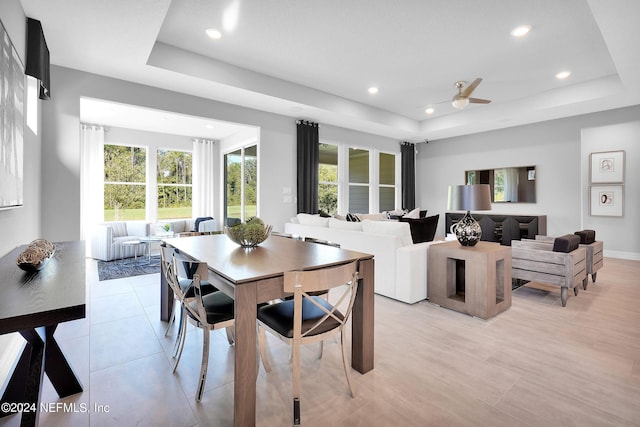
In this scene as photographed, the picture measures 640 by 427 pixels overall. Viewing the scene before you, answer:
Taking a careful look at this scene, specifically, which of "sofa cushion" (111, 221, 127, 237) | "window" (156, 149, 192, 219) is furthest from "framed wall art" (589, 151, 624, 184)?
"sofa cushion" (111, 221, 127, 237)

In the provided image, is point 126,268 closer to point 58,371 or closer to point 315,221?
point 315,221

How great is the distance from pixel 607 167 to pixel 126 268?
343 inches

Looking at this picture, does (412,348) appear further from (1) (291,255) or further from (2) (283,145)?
(2) (283,145)

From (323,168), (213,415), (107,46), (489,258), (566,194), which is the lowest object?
(213,415)

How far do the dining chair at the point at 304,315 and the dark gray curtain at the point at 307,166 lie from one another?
4076mm

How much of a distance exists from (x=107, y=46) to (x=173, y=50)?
0.79 meters

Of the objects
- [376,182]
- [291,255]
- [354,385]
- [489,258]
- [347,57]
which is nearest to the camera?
[354,385]

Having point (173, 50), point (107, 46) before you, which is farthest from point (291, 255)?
point (173, 50)

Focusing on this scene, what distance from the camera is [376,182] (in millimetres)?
7684

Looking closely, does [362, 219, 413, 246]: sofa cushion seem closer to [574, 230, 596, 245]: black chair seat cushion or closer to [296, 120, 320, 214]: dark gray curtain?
[574, 230, 596, 245]: black chair seat cushion

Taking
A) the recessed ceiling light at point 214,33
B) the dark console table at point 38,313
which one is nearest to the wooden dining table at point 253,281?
the dark console table at point 38,313

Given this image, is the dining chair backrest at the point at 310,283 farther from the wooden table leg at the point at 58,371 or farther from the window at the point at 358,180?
the window at the point at 358,180

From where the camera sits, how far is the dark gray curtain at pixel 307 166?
232 inches

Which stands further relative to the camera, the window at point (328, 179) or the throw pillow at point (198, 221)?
the throw pillow at point (198, 221)
